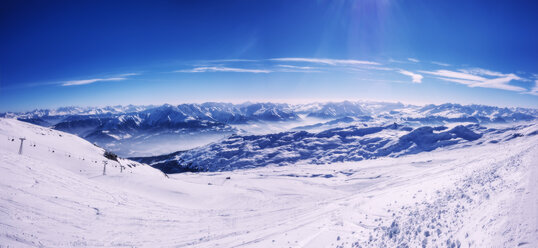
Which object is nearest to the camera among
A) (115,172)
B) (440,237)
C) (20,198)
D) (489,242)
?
(489,242)

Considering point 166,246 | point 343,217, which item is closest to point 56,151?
point 166,246

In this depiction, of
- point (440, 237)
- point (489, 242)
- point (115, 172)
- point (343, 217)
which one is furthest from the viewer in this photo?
point (115, 172)

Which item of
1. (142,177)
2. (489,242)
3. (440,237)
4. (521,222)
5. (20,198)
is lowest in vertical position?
(142,177)

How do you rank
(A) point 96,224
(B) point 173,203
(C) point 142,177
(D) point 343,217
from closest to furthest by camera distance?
(A) point 96,224, (D) point 343,217, (B) point 173,203, (C) point 142,177

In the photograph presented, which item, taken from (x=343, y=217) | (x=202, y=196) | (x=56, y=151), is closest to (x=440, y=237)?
(x=343, y=217)

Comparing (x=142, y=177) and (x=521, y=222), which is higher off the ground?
(x=521, y=222)

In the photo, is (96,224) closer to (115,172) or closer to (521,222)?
(115,172)

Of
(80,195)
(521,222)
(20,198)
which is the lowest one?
(80,195)

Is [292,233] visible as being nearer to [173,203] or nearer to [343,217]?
[343,217]

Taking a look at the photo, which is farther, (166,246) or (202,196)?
(202,196)
